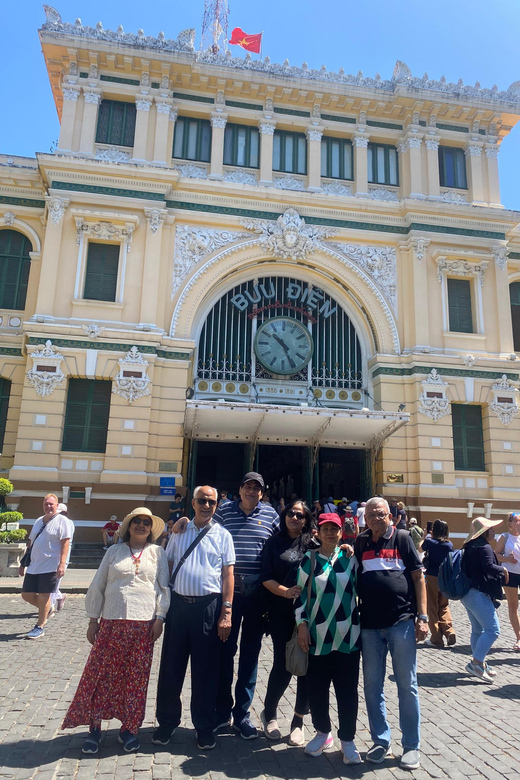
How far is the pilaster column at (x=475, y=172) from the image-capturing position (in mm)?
21953

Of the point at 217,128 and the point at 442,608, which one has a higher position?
the point at 217,128

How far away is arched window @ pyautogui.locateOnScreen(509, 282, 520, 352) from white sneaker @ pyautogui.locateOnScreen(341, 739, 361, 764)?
66.7ft

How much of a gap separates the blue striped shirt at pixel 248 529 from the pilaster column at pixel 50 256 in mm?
14225

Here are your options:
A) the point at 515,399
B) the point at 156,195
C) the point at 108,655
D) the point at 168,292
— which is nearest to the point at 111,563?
the point at 108,655

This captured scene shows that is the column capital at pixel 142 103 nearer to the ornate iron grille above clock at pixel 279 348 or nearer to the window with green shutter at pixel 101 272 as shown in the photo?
the window with green shutter at pixel 101 272

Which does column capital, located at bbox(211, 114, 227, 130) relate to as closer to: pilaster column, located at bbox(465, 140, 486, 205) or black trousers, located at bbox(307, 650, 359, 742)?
pilaster column, located at bbox(465, 140, 486, 205)

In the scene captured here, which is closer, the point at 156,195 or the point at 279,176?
the point at 156,195

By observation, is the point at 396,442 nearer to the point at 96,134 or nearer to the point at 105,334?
the point at 105,334

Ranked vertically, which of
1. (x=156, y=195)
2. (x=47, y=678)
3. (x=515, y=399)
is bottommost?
(x=47, y=678)

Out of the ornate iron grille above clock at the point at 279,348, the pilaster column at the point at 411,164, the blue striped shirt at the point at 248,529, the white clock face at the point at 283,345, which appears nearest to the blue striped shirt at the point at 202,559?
the blue striped shirt at the point at 248,529

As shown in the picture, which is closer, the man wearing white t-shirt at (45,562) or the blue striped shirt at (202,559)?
the blue striped shirt at (202,559)

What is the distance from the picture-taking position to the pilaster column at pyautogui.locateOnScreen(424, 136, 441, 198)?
2159cm

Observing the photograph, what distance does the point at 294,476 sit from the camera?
23.3 metres

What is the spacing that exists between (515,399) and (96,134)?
56.6ft
